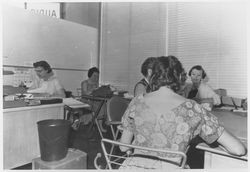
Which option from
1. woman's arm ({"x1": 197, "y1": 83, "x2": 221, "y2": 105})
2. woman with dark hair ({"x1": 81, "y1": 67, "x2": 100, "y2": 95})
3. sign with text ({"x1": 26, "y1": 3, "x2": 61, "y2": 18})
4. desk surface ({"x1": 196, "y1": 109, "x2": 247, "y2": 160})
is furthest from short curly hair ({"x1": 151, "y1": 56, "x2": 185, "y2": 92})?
sign with text ({"x1": 26, "y1": 3, "x2": 61, "y2": 18})

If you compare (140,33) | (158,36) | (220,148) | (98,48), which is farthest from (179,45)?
(220,148)

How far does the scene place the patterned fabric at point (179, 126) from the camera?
0.93m

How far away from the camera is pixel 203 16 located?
3316mm

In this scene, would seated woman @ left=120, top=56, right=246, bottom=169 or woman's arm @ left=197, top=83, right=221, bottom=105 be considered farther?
woman's arm @ left=197, top=83, right=221, bottom=105

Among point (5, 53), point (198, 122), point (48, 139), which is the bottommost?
point (48, 139)

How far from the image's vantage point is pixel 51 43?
385 cm

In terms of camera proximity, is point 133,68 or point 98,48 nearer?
point 133,68

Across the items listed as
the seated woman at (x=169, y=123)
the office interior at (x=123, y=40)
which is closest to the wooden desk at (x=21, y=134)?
the office interior at (x=123, y=40)

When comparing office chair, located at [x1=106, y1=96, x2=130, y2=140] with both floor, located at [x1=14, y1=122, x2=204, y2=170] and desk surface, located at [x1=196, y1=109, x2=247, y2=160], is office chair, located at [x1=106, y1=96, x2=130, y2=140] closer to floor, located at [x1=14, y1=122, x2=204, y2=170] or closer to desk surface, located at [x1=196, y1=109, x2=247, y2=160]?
floor, located at [x1=14, y1=122, x2=204, y2=170]

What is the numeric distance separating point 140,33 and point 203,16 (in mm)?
1143

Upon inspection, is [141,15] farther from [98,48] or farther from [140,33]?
[98,48]

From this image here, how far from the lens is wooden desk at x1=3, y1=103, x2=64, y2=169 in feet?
5.94

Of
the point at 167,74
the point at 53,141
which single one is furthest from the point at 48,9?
the point at 167,74

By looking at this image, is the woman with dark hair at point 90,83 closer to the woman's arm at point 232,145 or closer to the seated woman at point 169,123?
the seated woman at point 169,123
